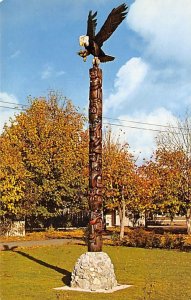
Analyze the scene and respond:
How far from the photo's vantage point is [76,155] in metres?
32.6

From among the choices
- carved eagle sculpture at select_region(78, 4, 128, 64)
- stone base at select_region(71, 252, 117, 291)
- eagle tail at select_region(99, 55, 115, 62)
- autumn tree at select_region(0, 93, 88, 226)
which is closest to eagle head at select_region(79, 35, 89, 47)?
carved eagle sculpture at select_region(78, 4, 128, 64)

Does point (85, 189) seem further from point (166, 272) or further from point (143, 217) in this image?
point (166, 272)

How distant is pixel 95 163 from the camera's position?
10773 millimetres

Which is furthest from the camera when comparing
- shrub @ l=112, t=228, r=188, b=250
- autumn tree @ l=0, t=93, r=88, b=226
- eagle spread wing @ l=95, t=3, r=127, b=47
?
autumn tree @ l=0, t=93, r=88, b=226

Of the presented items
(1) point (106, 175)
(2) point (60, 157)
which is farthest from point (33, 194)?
(1) point (106, 175)

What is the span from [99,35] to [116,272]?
6.39m

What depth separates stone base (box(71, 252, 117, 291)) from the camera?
32.7ft

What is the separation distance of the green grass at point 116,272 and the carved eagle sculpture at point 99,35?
5248mm

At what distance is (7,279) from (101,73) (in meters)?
5.48

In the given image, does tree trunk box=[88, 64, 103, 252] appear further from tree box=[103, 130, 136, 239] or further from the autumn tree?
the autumn tree

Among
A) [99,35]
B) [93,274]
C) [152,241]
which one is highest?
[99,35]

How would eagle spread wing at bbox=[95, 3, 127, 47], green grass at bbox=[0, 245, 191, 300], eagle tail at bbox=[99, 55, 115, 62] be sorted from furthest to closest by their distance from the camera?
1. eagle tail at bbox=[99, 55, 115, 62]
2. eagle spread wing at bbox=[95, 3, 127, 47]
3. green grass at bbox=[0, 245, 191, 300]

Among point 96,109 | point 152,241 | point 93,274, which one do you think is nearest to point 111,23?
point 96,109

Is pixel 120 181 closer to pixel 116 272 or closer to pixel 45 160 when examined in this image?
pixel 45 160
